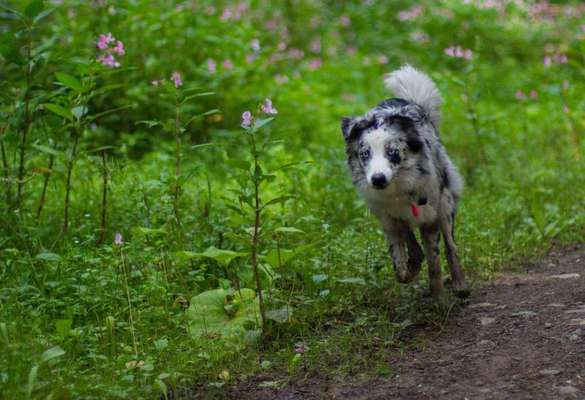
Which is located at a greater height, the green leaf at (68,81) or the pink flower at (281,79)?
the pink flower at (281,79)

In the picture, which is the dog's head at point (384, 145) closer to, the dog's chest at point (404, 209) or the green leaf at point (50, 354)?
the dog's chest at point (404, 209)

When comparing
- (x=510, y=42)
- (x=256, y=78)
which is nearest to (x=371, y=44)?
(x=510, y=42)

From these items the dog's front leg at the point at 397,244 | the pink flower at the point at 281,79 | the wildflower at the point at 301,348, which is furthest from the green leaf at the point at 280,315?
the pink flower at the point at 281,79

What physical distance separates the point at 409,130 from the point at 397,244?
716mm

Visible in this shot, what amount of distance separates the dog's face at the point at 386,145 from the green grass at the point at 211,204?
0.42 m

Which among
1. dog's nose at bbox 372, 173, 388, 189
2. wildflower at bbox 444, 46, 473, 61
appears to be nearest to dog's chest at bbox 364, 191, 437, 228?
dog's nose at bbox 372, 173, 388, 189

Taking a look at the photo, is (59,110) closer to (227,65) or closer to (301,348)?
(301,348)

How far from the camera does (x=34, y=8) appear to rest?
5371 millimetres

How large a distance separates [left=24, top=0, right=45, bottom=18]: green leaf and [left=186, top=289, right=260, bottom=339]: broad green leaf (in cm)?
204

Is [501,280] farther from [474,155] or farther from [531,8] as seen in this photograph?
[531,8]

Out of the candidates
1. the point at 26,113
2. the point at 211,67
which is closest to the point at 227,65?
the point at 211,67

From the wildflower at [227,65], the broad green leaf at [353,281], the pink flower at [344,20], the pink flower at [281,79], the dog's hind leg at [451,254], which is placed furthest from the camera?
the pink flower at [344,20]

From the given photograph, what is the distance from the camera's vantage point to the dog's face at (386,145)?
5.08 m

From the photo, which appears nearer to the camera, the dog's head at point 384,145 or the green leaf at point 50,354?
the green leaf at point 50,354
